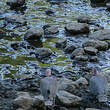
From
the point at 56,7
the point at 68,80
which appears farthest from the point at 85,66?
the point at 56,7

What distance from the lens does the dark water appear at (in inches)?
416

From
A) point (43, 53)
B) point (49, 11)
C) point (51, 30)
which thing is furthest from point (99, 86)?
point (49, 11)

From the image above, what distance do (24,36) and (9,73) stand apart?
2978mm

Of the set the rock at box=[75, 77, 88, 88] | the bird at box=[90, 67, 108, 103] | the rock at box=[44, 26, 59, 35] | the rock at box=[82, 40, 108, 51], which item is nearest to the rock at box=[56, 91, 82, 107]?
the bird at box=[90, 67, 108, 103]

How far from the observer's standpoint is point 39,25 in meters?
14.1

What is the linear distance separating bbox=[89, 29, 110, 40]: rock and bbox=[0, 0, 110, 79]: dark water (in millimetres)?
361

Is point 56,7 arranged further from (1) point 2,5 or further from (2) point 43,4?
(1) point 2,5

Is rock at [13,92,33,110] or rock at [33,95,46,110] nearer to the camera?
rock at [13,92,33,110]

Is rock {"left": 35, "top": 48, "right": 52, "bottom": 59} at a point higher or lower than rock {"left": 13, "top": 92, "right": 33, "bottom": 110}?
lower

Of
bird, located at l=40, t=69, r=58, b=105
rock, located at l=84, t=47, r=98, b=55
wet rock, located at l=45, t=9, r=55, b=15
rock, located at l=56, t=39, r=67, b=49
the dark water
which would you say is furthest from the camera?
wet rock, located at l=45, t=9, r=55, b=15

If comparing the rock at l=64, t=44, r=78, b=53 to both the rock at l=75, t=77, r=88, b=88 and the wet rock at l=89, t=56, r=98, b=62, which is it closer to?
the wet rock at l=89, t=56, r=98, b=62

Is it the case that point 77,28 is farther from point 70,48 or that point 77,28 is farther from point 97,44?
point 70,48

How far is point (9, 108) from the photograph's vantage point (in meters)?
7.69

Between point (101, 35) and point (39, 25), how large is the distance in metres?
2.67
